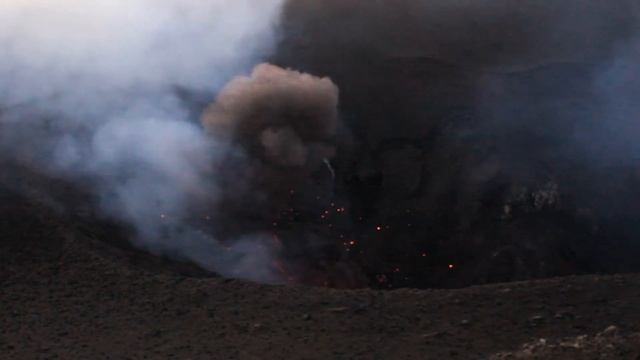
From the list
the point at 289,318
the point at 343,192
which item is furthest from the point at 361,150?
the point at 289,318

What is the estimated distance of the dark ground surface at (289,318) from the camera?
696 cm

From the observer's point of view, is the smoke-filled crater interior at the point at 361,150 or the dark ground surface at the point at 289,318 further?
the smoke-filled crater interior at the point at 361,150

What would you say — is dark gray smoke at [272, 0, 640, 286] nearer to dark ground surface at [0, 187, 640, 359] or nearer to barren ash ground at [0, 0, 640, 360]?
barren ash ground at [0, 0, 640, 360]

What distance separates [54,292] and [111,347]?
142cm

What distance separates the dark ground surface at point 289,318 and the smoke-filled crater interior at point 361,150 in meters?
1.43

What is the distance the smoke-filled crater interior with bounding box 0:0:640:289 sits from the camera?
39.0 feet

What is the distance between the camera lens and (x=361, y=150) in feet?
48.5

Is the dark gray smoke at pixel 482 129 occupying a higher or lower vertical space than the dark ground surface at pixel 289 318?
higher

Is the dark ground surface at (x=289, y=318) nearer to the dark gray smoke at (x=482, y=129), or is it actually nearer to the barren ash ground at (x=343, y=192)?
the barren ash ground at (x=343, y=192)

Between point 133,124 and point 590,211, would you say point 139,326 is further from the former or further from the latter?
point 590,211

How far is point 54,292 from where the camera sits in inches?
331

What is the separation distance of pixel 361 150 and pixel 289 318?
295 inches

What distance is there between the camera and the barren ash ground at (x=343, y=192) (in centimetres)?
745

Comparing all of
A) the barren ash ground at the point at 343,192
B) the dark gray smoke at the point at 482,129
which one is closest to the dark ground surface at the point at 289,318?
the barren ash ground at the point at 343,192
